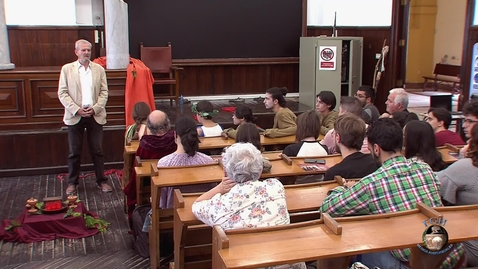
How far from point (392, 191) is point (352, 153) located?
0.63 m

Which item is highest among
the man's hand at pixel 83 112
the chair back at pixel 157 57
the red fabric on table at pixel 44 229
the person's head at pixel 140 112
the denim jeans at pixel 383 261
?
the chair back at pixel 157 57

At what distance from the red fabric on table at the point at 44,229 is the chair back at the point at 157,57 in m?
4.35

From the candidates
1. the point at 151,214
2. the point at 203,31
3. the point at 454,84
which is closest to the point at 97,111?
the point at 151,214

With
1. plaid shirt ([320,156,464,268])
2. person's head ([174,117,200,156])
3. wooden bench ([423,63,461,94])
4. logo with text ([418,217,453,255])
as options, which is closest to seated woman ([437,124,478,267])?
plaid shirt ([320,156,464,268])

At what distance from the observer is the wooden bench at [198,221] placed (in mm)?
2719

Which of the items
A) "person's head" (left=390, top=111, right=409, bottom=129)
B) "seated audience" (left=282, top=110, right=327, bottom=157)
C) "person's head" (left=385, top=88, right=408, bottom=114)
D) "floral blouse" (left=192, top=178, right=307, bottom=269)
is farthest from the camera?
"person's head" (left=385, top=88, right=408, bottom=114)

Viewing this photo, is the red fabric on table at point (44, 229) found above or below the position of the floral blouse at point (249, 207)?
below

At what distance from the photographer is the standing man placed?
16.8ft

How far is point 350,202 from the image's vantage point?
102 inches

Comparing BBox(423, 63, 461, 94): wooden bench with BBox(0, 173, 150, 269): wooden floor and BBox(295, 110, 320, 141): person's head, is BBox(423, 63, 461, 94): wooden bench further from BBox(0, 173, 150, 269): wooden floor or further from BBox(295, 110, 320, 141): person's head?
BBox(0, 173, 150, 269): wooden floor

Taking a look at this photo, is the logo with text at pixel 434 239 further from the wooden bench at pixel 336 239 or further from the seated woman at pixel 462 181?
the seated woman at pixel 462 181

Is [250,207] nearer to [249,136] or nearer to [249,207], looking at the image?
[249,207]

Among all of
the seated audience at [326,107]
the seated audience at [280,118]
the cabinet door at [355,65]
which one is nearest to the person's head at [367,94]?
the seated audience at [326,107]

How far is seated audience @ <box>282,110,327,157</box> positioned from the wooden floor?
138cm
